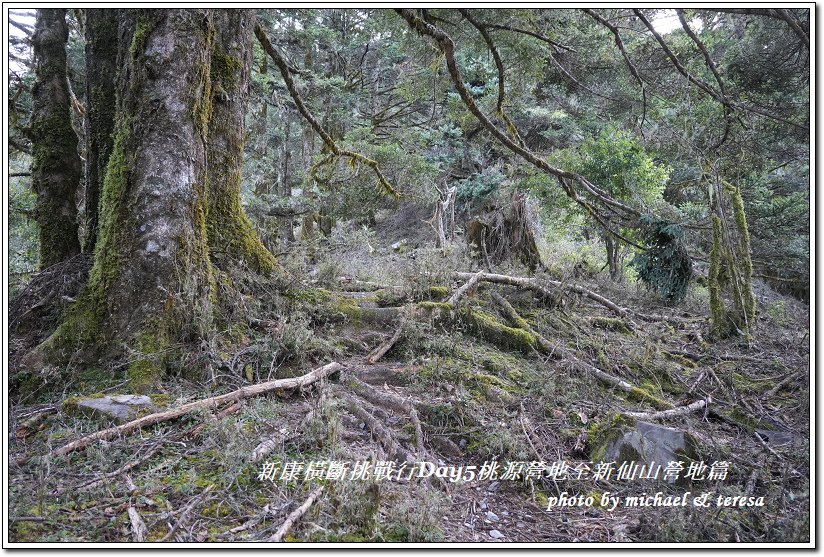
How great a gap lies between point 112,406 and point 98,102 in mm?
3341

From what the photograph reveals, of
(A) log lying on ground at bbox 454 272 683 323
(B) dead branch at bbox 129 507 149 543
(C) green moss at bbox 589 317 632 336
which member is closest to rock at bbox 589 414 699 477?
(B) dead branch at bbox 129 507 149 543

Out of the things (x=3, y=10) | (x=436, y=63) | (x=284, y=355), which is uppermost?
(x=436, y=63)

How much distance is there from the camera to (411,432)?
347 cm

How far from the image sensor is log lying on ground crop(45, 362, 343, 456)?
9.02ft

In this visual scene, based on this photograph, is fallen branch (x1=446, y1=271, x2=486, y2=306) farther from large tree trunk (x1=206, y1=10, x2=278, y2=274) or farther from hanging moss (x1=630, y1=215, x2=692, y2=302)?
hanging moss (x1=630, y1=215, x2=692, y2=302)

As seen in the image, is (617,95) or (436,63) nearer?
(436,63)

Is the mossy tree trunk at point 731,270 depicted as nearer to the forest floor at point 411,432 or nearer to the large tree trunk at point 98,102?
the forest floor at point 411,432

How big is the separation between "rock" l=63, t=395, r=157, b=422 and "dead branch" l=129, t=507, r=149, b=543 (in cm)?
100

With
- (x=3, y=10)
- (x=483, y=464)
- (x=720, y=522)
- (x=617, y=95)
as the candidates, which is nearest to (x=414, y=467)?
(x=483, y=464)

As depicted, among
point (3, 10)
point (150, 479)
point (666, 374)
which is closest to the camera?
point (150, 479)

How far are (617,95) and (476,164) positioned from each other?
616cm

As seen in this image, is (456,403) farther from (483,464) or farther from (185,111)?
→ (185,111)

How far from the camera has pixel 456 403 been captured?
3.71m

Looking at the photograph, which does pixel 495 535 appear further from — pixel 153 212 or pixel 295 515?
pixel 153 212
